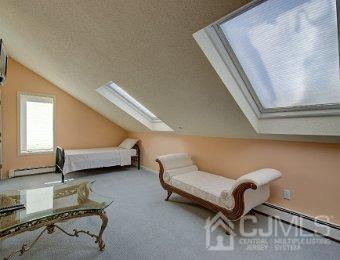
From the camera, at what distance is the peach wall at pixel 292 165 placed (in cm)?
214

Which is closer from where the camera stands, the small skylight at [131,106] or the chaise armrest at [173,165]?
the chaise armrest at [173,165]

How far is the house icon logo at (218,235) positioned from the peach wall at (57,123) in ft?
13.2

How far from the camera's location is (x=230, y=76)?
214 cm

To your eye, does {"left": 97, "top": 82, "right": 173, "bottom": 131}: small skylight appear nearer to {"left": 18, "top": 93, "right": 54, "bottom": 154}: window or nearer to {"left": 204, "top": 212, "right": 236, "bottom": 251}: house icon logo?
{"left": 18, "top": 93, "right": 54, "bottom": 154}: window

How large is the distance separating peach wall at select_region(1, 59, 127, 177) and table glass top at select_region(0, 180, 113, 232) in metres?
2.72

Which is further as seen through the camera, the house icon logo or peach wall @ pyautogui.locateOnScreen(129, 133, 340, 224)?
peach wall @ pyautogui.locateOnScreen(129, 133, 340, 224)

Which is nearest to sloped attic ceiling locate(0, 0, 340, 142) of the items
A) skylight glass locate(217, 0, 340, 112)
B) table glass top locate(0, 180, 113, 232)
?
skylight glass locate(217, 0, 340, 112)

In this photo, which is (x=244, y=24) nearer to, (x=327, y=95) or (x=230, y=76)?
(x=230, y=76)

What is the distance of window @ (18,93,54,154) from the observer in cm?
457

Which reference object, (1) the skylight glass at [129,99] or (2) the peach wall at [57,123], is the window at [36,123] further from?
(1) the skylight glass at [129,99]

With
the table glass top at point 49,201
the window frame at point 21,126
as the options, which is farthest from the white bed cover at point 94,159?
the table glass top at point 49,201

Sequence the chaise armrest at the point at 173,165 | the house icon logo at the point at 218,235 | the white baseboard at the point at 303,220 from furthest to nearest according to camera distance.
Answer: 1. the chaise armrest at the point at 173,165
2. the white baseboard at the point at 303,220
3. the house icon logo at the point at 218,235

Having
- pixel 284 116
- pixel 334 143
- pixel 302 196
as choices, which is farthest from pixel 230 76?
pixel 302 196

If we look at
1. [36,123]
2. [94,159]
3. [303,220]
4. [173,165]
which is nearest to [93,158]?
[94,159]
